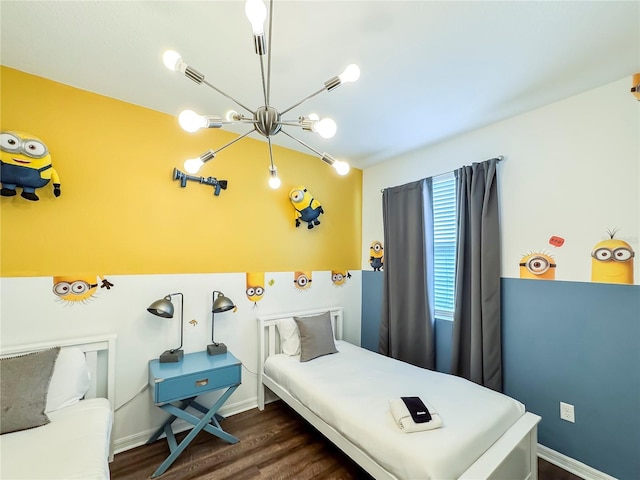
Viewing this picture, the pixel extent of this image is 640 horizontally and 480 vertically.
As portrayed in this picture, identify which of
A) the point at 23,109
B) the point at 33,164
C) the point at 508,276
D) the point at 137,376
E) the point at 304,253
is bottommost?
the point at 137,376

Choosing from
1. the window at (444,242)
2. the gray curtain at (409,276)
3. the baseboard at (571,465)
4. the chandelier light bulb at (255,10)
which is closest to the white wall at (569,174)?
the window at (444,242)

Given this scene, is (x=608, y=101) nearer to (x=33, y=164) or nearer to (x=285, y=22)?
(x=285, y=22)

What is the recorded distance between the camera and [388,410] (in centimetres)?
172

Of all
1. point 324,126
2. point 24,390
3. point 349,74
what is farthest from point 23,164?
point 349,74

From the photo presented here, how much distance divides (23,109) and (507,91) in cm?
329

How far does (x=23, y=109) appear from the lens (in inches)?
73.6

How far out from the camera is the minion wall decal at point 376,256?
342 centimetres

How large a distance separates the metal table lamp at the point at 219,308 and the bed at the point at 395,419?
481mm

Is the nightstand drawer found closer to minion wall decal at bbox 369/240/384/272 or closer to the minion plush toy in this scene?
the minion plush toy

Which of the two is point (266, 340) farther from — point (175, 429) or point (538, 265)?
point (538, 265)

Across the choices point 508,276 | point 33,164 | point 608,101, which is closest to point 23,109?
point 33,164

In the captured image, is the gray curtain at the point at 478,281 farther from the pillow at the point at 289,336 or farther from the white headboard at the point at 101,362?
the white headboard at the point at 101,362

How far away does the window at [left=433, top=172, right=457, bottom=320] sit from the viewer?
2768 millimetres

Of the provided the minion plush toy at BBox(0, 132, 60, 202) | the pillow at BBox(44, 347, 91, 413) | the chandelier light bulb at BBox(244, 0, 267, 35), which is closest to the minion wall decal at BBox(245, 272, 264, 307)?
the pillow at BBox(44, 347, 91, 413)
